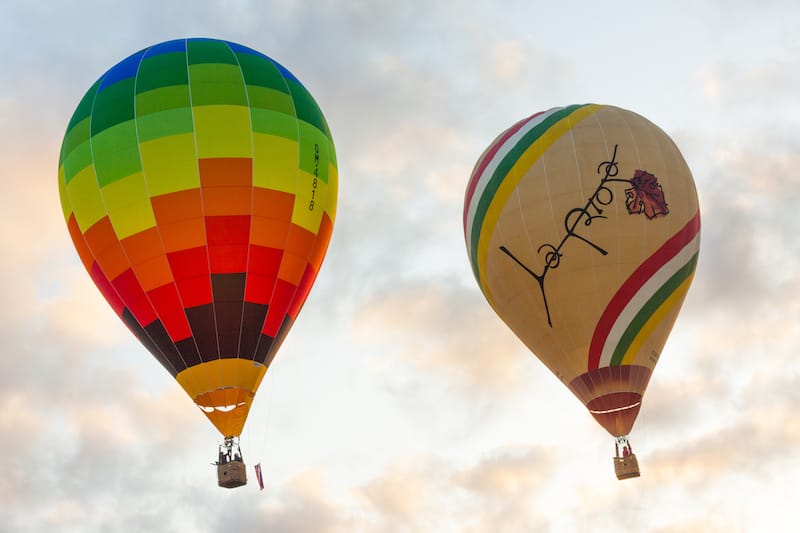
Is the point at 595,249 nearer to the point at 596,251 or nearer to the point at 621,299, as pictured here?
the point at 596,251

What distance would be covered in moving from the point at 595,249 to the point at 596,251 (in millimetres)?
43

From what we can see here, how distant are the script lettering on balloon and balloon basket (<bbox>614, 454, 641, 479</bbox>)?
9.53 feet

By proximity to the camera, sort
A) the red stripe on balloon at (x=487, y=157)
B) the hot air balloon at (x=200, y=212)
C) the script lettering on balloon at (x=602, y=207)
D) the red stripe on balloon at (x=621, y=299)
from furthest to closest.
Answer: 1. the red stripe on balloon at (x=487, y=157)
2. the script lettering on balloon at (x=602, y=207)
3. the red stripe on balloon at (x=621, y=299)
4. the hot air balloon at (x=200, y=212)

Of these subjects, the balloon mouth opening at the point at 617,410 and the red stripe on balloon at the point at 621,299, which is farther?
the red stripe on balloon at the point at 621,299

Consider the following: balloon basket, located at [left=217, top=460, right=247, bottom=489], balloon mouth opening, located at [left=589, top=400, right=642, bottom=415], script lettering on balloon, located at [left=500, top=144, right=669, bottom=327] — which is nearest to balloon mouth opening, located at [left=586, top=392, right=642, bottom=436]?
balloon mouth opening, located at [left=589, top=400, right=642, bottom=415]

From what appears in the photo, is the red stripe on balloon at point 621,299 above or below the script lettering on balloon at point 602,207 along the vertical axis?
below

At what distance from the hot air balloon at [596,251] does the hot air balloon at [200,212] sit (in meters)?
4.08

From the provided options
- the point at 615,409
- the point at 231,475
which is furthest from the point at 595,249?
the point at 231,475

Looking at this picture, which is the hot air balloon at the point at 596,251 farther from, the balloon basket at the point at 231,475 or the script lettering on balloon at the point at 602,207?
the balloon basket at the point at 231,475

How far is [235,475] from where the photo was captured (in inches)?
963

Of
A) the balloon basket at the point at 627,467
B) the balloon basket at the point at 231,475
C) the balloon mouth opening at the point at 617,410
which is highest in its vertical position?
the balloon mouth opening at the point at 617,410

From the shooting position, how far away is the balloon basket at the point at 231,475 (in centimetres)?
2441

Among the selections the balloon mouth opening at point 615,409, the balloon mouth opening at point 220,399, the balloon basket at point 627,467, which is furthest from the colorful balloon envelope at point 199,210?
the balloon basket at point 627,467

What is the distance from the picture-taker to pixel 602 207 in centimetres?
2755
